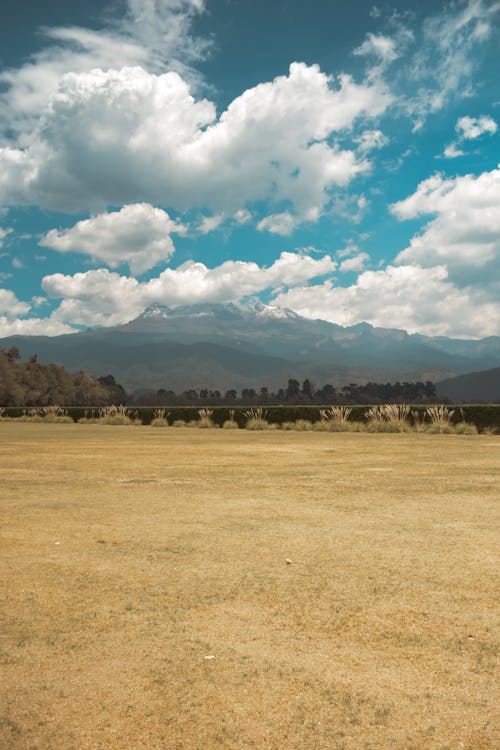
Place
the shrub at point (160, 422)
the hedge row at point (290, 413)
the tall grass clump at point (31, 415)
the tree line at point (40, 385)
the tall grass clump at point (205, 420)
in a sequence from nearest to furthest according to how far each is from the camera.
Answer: the hedge row at point (290, 413) → the tall grass clump at point (205, 420) → the shrub at point (160, 422) → the tall grass clump at point (31, 415) → the tree line at point (40, 385)

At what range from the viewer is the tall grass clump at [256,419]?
2803 cm

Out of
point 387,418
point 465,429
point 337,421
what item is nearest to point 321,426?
point 337,421

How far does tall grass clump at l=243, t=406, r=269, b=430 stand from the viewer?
2803 cm

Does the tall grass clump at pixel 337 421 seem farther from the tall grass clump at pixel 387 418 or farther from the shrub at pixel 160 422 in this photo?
the shrub at pixel 160 422

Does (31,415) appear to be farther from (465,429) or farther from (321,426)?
(465,429)

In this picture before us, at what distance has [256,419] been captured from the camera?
94.8 ft

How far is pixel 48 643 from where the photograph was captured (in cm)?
302

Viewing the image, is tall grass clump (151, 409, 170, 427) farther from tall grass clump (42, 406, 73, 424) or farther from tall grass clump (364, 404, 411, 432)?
tall grass clump (364, 404, 411, 432)

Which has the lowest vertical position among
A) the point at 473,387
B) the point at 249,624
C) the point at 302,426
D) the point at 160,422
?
the point at 249,624

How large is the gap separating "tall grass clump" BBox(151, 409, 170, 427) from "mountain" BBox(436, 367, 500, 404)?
472 feet

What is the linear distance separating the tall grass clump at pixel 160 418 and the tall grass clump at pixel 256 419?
4.62 meters

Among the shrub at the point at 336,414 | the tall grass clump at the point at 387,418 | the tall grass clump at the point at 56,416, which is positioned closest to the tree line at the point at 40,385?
the tall grass clump at the point at 56,416

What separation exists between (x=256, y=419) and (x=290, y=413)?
1.72 metres

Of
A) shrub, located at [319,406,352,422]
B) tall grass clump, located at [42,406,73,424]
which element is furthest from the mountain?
shrub, located at [319,406,352,422]
